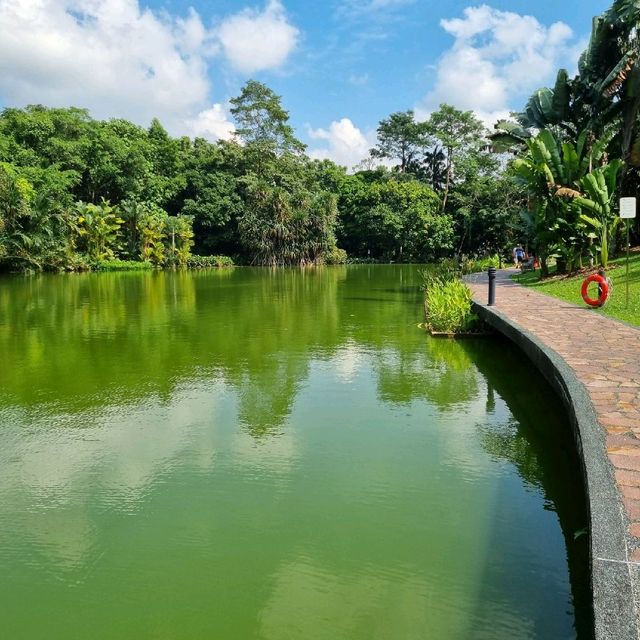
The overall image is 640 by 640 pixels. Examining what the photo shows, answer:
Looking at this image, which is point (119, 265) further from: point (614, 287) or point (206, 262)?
point (614, 287)

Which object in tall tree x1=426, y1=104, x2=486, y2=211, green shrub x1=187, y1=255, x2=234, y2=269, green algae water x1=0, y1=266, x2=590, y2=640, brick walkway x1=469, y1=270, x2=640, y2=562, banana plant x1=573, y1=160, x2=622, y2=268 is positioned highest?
tall tree x1=426, y1=104, x2=486, y2=211

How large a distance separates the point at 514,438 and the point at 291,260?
39.8 metres

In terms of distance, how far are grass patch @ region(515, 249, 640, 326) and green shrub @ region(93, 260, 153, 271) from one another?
1025 inches

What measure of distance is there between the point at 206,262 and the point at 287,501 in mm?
41113

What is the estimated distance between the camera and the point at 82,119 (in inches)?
1702

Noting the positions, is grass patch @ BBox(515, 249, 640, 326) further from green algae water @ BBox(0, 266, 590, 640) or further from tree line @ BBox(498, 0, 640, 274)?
green algae water @ BBox(0, 266, 590, 640)

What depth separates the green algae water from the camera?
3.20 meters

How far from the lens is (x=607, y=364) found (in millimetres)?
6477

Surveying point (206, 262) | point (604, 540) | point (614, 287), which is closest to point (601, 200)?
point (614, 287)

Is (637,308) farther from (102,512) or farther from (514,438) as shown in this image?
(102,512)

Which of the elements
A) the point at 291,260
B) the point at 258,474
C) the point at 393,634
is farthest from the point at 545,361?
the point at 291,260

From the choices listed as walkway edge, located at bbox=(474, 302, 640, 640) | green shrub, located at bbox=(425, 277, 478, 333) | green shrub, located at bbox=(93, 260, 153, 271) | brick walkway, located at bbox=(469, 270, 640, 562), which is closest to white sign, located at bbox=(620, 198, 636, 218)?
brick walkway, located at bbox=(469, 270, 640, 562)

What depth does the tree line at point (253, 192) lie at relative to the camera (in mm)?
38344

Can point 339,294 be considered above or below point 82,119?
below
